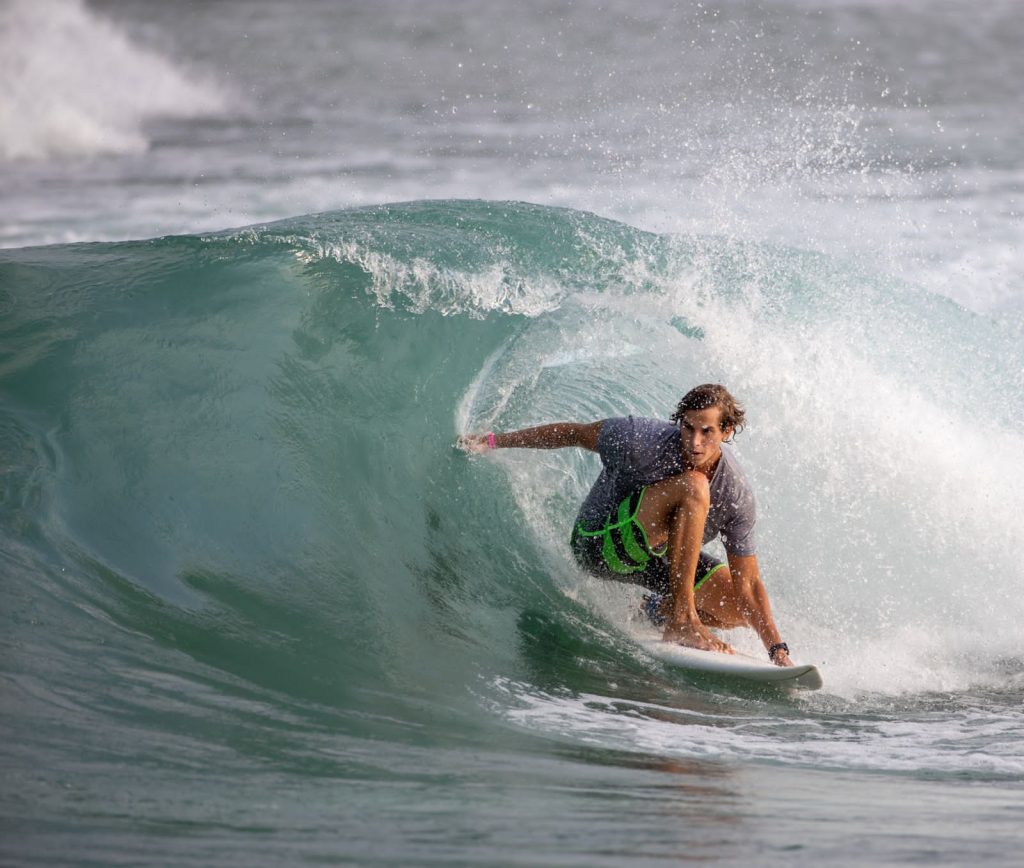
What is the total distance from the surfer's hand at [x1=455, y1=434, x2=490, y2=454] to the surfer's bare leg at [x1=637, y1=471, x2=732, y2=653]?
108cm

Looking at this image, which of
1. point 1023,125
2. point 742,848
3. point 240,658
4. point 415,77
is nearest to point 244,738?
point 240,658

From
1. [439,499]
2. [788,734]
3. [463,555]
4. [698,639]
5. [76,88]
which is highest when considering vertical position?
[76,88]

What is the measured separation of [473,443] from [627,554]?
3.62 ft

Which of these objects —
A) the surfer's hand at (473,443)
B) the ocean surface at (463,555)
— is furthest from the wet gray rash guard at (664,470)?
the surfer's hand at (473,443)

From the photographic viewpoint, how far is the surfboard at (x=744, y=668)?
429 cm

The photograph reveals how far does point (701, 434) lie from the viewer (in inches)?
165

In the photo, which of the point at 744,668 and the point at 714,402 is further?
the point at 744,668

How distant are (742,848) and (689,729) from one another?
1321 millimetres

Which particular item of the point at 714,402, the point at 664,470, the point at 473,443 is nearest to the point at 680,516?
the point at 664,470

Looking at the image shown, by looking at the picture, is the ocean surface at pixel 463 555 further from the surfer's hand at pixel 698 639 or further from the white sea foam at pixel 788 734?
the surfer's hand at pixel 698 639

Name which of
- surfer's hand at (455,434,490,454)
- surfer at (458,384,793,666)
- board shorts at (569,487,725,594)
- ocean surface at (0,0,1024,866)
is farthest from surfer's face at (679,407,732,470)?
surfer's hand at (455,434,490,454)

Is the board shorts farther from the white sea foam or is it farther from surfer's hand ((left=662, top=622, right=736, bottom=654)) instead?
the white sea foam

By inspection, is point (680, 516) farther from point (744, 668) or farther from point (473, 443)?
point (473, 443)

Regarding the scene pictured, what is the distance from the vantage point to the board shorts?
4508mm
